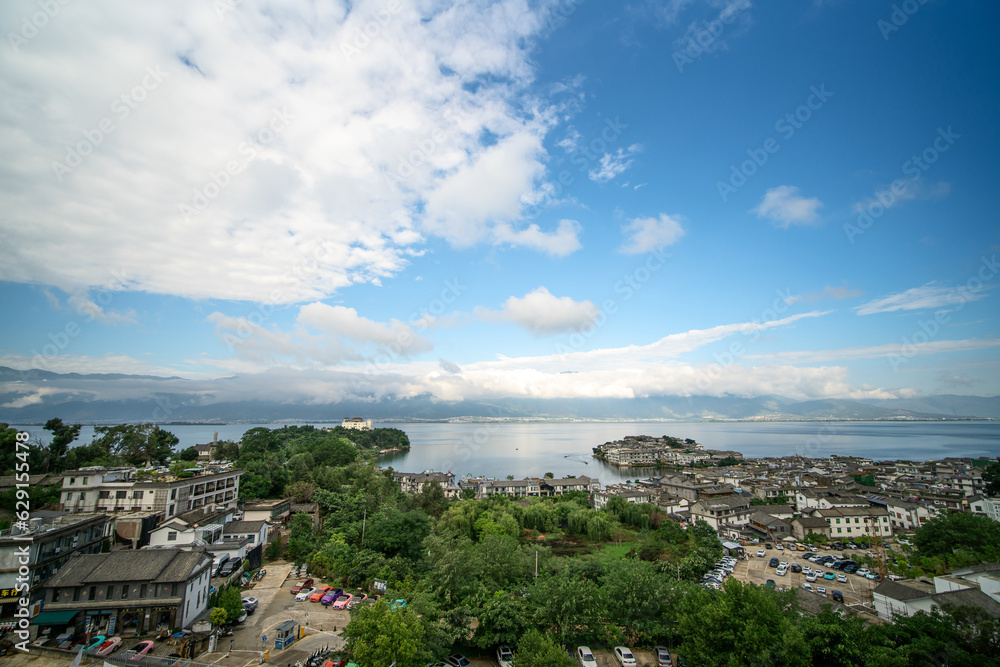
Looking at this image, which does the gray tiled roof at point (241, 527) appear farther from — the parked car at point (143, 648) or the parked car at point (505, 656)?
the parked car at point (505, 656)

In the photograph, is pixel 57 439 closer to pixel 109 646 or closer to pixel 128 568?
pixel 128 568

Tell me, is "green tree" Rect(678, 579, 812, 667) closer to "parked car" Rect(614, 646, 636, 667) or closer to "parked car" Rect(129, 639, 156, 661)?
"parked car" Rect(614, 646, 636, 667)

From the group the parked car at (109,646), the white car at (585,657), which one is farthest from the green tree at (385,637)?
the parked car at (109,646)

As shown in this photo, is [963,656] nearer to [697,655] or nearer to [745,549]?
[697,655]

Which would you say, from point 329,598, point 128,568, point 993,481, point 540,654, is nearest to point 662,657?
point 540,654

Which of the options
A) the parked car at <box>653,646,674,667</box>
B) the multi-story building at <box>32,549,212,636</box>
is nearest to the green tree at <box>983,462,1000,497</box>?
the parked car at <box>653,646,674,667</box>

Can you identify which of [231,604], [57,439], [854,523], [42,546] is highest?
[57,439]
